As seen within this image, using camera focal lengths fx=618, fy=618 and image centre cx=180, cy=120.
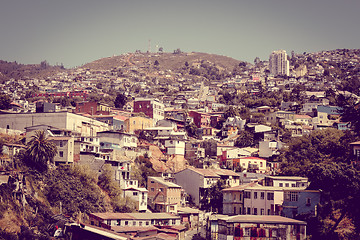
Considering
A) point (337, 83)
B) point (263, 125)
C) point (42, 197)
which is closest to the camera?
point (42, 197)

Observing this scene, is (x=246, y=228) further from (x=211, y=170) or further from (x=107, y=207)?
(x=211, y=170)

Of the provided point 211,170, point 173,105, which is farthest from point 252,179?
point 173,105

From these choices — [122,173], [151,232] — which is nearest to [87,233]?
[151,232]

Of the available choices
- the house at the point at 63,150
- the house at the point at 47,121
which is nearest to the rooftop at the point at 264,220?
the house at the point at 63,150

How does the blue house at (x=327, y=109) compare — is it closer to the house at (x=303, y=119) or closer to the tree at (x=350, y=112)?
the house at (x=303, y=119)

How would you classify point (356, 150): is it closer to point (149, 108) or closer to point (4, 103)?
point (149, 108)

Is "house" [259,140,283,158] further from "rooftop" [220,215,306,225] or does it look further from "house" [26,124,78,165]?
"house" [26,124,78,165]

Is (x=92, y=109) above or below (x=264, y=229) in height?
above
